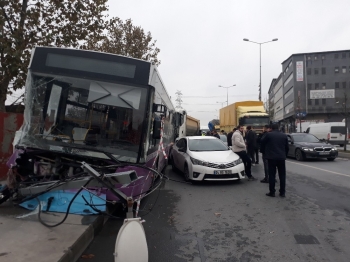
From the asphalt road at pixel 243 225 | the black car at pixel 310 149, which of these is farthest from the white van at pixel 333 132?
the asphalt road at pixel 243 225

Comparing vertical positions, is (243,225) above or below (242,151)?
below

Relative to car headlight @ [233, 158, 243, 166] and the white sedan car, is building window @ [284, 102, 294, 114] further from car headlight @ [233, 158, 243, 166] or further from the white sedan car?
car headlight @ [233, 158, 243, 166]

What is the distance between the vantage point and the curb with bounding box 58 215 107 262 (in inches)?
172

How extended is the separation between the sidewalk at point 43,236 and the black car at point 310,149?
13.8m

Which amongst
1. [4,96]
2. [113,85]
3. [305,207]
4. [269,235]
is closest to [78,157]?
[113,85]

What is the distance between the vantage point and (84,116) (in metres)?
6.30

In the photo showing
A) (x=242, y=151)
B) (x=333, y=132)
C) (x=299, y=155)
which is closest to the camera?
(x=242, y=151)

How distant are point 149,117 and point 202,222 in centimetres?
218

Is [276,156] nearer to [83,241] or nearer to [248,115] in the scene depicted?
[83,241]

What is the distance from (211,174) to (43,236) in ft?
18.9

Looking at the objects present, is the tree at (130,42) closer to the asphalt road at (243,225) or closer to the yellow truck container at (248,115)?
the yellow truck container at (248,115)

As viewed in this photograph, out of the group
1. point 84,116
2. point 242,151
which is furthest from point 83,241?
point 242,151

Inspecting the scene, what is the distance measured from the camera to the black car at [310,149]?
17484 millimetres

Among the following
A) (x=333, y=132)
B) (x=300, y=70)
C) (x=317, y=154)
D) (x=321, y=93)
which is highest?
(x=300, y=70)
